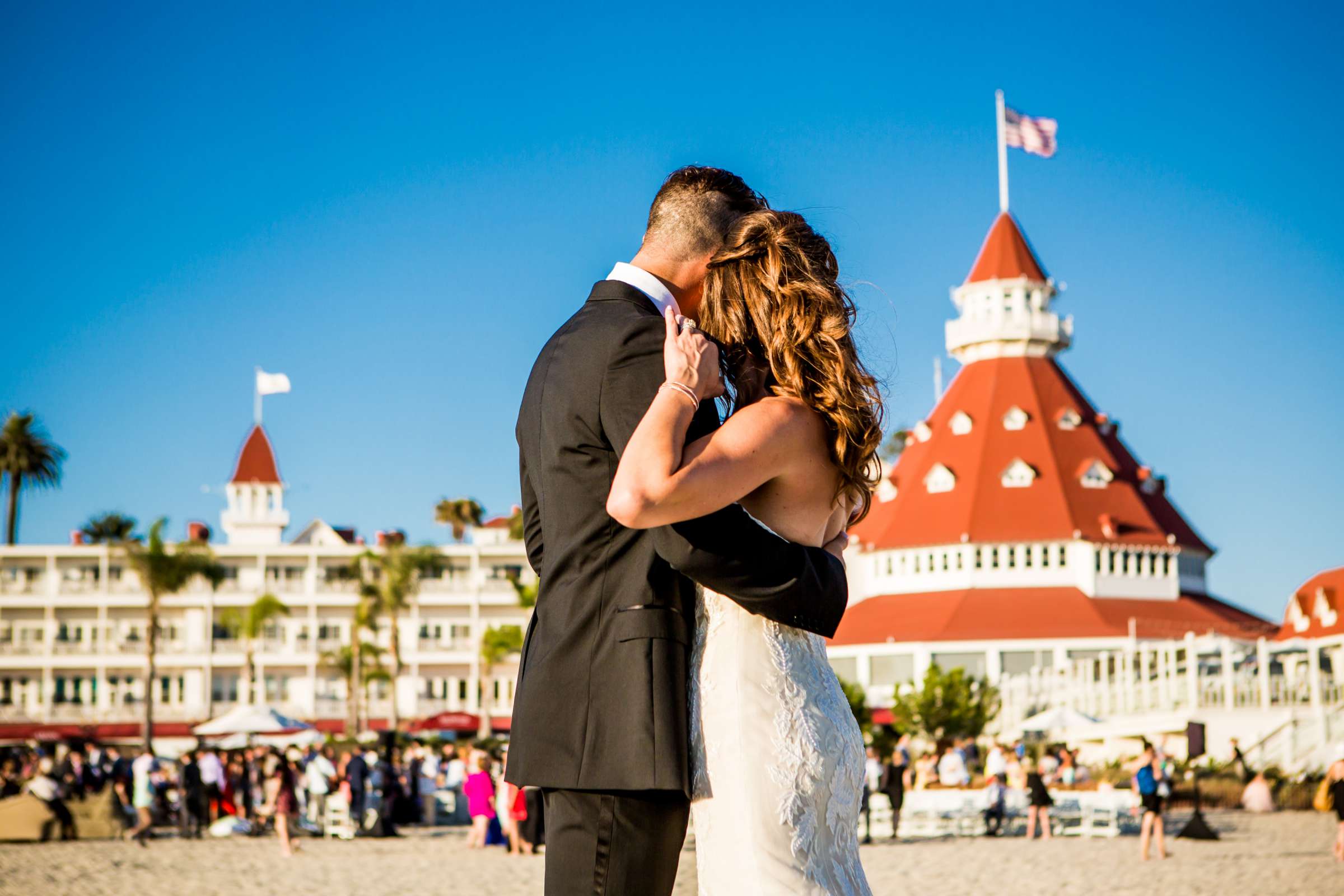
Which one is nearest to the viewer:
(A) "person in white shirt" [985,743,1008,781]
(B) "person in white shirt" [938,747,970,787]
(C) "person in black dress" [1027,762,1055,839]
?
(C) "person in black dress" [1027,762,1055,839]

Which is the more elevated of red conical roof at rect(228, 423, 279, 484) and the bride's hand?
red conical roof at rect(228, 423, 279, 484)

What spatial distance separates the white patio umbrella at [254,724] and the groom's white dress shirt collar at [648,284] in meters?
34.0

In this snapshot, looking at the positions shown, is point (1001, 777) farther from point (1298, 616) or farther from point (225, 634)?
point (225, 634)

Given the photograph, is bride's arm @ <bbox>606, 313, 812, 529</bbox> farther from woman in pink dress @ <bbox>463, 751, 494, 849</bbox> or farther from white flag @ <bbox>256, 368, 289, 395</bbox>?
white flag @ <bbox>256, 368, 289, 395</bbox>

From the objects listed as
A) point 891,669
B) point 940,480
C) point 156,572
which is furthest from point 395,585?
point 891,669

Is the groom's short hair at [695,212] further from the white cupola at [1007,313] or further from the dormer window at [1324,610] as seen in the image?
the white cupola at [1007,313]

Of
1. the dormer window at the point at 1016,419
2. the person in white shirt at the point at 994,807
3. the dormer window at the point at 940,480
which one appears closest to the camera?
the person in white shirt at the point at 994,807

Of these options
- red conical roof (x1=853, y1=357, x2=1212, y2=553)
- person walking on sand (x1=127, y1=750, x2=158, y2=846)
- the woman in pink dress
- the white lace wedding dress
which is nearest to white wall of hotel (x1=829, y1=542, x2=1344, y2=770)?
red conical roof (x1=853, y1=357, x2=1212, y2=553)

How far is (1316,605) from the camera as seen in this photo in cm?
5609

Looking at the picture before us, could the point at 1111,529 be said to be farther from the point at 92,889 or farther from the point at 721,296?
the point at 721,296

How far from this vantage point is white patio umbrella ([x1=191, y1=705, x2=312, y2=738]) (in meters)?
37.0

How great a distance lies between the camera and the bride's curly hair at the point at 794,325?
360 centimetres

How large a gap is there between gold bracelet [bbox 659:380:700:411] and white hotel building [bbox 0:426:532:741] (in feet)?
270

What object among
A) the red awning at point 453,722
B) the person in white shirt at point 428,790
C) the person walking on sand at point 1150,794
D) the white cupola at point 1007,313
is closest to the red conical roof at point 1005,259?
the white cupola at point 1007,313
